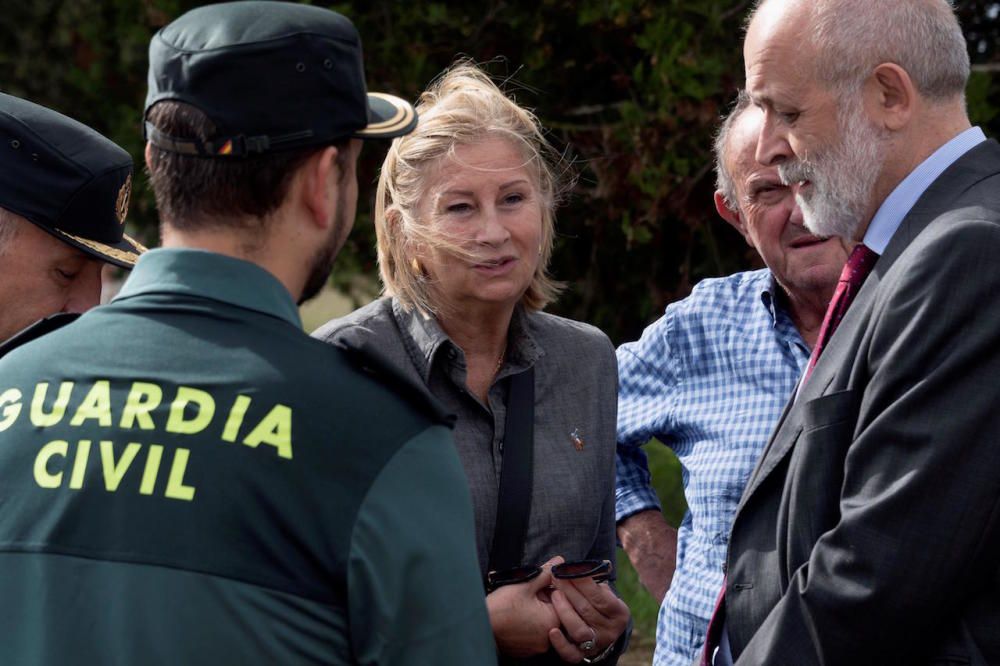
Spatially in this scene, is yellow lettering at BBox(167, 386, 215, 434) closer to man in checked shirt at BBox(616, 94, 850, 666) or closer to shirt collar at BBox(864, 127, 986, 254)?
shirt collar at BBox(864, 127, 986, 254)

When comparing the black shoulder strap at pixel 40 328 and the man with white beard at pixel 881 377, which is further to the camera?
the man with white beard at pixel 881 377

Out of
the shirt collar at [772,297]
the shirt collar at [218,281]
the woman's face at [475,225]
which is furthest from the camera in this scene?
the shirt collar at [772,297]

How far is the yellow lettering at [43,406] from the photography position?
5.86ft

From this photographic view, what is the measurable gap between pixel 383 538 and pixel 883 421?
35.6 inches

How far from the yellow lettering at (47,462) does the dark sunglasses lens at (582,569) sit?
1.38 metres

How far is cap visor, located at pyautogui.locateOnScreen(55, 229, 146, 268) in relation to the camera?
2.75 metres

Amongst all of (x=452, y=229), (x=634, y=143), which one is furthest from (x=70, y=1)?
(x=452, y=229)

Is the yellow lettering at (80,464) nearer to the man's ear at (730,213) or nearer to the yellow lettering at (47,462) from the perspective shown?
the yellow lettering at (47,462)

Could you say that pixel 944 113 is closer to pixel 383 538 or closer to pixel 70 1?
pixel 383 538

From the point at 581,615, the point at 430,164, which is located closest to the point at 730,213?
the point at 430,164

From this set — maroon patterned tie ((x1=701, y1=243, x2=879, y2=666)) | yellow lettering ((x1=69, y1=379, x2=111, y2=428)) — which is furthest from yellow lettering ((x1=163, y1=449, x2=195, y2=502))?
maroon patterned tie ((x1=701, y1=243, x2=879, y2=666))

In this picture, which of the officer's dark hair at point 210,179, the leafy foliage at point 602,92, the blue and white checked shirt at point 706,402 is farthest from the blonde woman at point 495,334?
the leafy foliage at point 602,92

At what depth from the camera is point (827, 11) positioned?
8.17ft

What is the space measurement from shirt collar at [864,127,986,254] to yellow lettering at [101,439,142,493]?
4.56 ft
